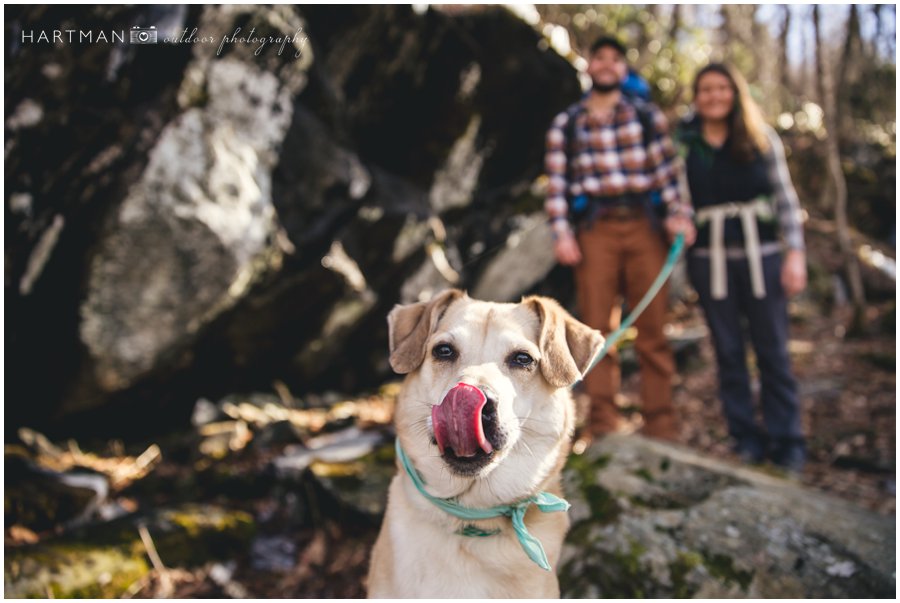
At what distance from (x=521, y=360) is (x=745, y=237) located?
3.22 meters

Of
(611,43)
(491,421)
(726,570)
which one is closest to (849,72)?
(611,43)

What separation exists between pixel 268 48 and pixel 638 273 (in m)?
3.67

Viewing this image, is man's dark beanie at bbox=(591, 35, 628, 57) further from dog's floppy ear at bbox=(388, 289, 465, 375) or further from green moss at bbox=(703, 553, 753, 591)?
green moss at bbox=(703, 553, 753, 591)

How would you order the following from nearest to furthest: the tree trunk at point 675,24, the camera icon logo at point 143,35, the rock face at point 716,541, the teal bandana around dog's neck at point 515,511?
the teal bandana around dog's neck at point 515,511, the rock face at point 716,541, the camera icon logo at point 143,35, the tree trunk at point 675,24

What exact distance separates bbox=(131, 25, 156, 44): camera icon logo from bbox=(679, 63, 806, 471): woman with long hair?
14.1 feet

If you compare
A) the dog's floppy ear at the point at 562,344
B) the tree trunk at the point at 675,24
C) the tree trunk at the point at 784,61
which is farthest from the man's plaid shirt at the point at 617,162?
the tree trunk at the point at 784,61

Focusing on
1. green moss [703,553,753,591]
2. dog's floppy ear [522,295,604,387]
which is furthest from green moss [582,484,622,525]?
dog's floppy ear [522,295,604,387]

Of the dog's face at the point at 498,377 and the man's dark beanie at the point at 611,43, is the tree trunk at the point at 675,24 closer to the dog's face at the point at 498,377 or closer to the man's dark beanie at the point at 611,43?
the man's dark beanie at the point at 611,43

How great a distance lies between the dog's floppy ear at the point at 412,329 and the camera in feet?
8.60

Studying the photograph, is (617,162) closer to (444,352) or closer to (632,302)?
(632,302)

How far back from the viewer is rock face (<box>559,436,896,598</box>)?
3.06 meters

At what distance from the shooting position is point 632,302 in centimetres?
526

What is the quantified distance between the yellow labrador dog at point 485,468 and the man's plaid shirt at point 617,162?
256cm

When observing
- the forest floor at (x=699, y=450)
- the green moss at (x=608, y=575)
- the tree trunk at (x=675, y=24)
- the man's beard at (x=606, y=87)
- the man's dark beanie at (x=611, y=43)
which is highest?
the tree trunk at (x=675, y=24)
